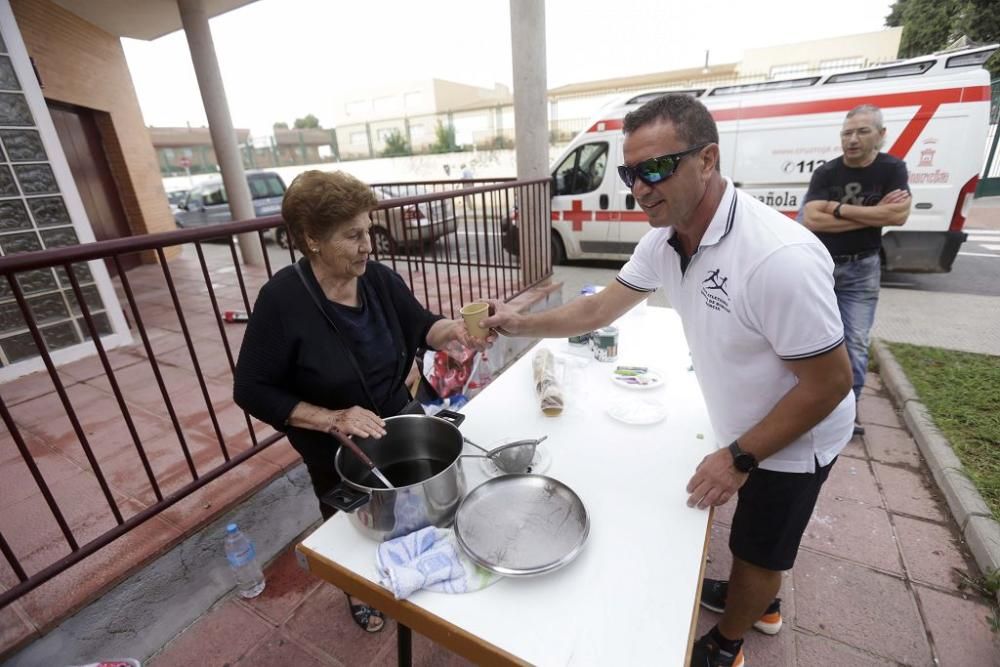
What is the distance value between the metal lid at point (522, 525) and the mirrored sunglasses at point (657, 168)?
928mm

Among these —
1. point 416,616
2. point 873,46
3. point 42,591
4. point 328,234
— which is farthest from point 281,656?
point 873,46

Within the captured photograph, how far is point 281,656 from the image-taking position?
1.83 metres

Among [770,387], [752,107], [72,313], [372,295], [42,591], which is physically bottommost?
[42,591]

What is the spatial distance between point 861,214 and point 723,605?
7.59 feet

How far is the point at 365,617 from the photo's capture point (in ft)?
6.36

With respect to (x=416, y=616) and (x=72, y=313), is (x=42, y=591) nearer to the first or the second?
(x=416, y=616)

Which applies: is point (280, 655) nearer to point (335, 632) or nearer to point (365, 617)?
point (335, 632)

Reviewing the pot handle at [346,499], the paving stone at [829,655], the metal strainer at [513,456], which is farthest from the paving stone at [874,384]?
the pot handle at [346,499]

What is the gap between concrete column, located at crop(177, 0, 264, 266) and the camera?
22.8 ft

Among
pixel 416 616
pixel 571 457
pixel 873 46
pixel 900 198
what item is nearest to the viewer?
pixel 416 616

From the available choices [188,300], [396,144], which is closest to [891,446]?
[188,300]

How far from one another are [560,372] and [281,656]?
1635mm

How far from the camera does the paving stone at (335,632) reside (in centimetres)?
184

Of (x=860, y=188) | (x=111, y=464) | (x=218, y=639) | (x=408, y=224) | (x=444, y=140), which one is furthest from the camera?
(x=444, y=140)
